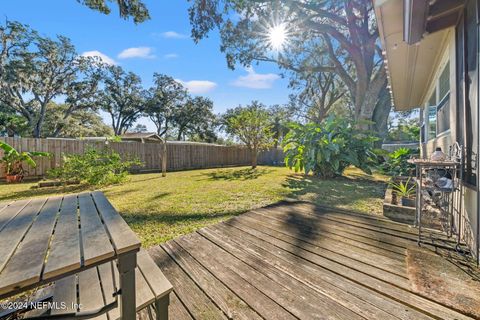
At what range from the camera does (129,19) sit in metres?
6.09

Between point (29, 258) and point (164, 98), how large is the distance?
27.1 meters

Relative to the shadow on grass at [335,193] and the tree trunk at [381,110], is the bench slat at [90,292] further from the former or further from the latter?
the tree trunk at [381,110]

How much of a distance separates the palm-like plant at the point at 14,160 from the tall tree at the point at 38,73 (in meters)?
15.1

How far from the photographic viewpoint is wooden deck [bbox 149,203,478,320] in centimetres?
131

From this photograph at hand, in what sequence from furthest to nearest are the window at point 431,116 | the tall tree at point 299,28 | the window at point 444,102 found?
the tall tree at point 299,28 < the window at point 431,116 < the window at point 444,102

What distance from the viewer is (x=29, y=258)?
799 millimetres

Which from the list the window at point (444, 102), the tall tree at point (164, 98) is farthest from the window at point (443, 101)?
the tall tree at point (164, 98)

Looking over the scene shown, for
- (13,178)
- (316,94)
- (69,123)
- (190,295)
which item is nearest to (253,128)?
(13,178)

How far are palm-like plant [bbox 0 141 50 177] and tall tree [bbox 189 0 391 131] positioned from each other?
9.31 metres

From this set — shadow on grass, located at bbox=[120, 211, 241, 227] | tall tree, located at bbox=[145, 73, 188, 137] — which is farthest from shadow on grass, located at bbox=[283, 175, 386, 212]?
tall tree, located at bbox=[145, 73, 188, 137]

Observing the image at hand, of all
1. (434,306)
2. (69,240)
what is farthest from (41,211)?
(434,306)

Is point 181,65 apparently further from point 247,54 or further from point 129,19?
point 129,19

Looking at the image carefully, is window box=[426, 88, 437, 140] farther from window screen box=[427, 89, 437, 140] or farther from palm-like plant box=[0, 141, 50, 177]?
palm-like plant box=[0, 141, 50, 177]

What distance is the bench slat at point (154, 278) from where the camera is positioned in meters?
1.14
